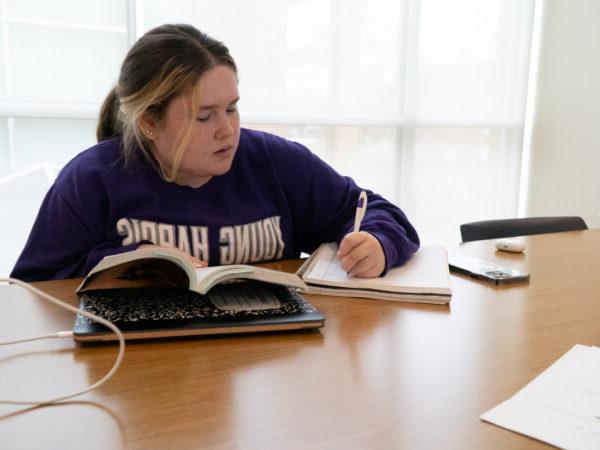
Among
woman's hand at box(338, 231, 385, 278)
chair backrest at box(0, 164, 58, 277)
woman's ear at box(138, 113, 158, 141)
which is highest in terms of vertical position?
woman's ear at box(138, 113, 158, 141)

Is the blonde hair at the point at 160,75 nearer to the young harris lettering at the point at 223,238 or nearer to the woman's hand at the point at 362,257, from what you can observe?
the young harris lettering at the point at 223,238

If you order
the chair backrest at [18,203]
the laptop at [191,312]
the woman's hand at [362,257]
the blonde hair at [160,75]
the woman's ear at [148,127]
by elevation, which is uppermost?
the blonde hair at [160,75]

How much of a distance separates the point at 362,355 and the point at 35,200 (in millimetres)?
1968

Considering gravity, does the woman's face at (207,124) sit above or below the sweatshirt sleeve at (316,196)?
above

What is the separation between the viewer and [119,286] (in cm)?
100

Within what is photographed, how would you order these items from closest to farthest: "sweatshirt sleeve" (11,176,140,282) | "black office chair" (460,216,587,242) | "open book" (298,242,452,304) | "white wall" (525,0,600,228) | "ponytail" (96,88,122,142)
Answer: "open book" (298,242,452,304) < "sweatshirt sleeve" (11,176,140,282) < "ponytail" (96,88,122,142) < "black office chair" (460,216,587,242) < "white wall" (525,0,600,228)

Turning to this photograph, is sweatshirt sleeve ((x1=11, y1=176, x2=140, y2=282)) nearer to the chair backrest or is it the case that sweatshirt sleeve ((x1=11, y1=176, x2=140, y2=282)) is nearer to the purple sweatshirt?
the purple sweatshirt

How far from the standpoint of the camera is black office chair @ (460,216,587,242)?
1.81 meters

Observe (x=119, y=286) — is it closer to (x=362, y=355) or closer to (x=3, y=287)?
(x=3, y=287)

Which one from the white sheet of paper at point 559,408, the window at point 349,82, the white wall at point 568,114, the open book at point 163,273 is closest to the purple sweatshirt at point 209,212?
the open book at point 163,273

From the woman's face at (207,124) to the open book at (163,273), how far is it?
0.35 meters

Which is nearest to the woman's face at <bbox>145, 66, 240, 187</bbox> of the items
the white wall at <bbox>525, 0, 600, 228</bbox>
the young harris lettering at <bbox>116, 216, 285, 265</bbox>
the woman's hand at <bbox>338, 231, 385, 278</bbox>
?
the young harris lettering at <bbox>116, 216, 285, 265</bbox>

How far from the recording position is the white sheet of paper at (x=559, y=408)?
1.95 ft

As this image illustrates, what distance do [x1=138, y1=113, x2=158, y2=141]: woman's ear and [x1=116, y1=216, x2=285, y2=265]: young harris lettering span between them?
0.64 ft
